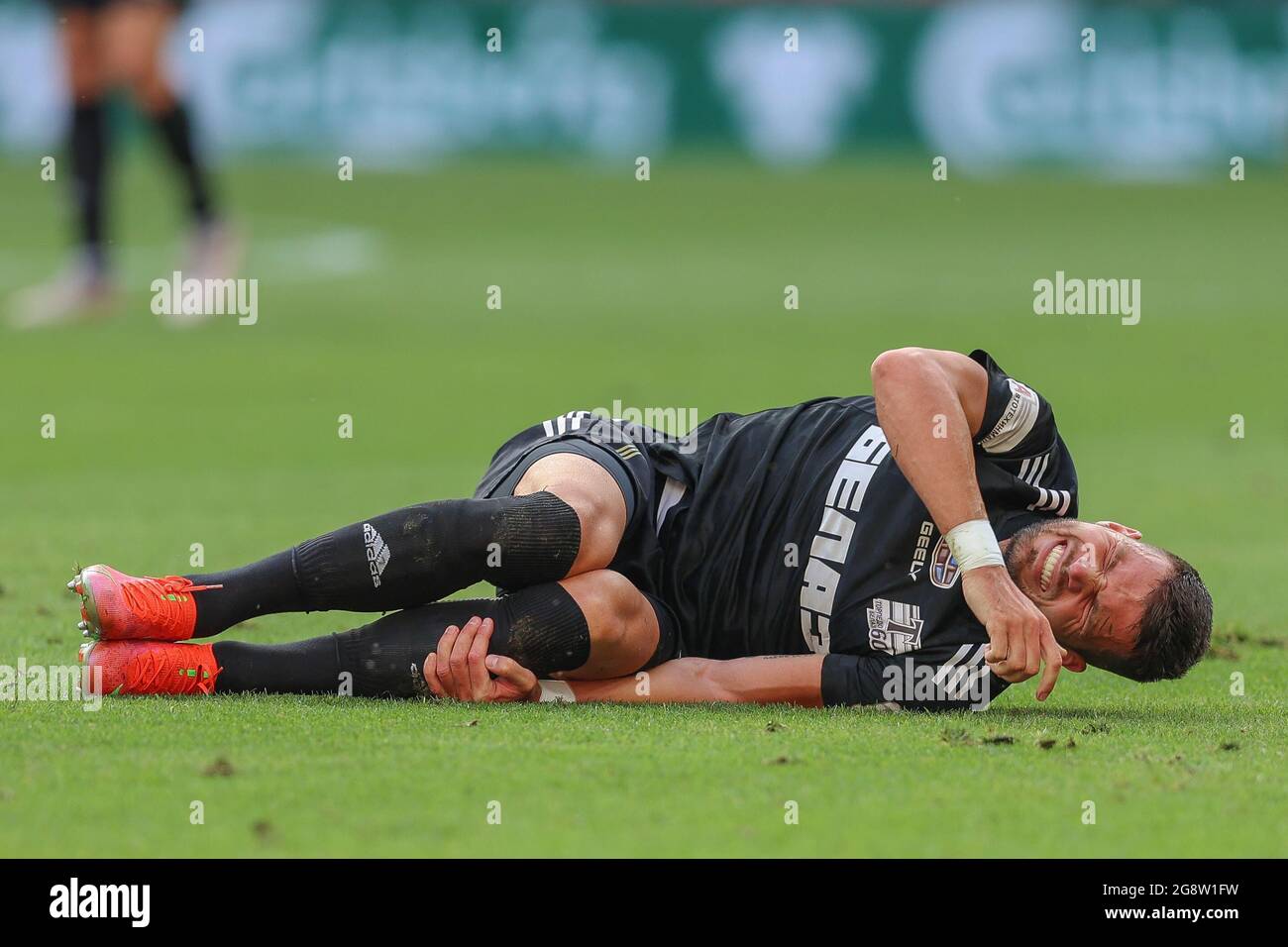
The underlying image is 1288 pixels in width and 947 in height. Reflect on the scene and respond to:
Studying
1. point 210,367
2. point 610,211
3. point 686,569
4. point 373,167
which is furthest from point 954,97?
point 686,569

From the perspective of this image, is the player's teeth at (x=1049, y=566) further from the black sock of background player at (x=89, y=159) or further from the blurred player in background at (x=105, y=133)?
the black sock of background player at (x=89, y=159)

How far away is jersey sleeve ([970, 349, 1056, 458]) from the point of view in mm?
5500

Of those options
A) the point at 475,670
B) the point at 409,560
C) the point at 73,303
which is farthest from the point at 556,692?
the point at 73,303

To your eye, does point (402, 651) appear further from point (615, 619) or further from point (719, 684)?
point (719, 684)

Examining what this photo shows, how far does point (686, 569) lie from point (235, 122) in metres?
22.9

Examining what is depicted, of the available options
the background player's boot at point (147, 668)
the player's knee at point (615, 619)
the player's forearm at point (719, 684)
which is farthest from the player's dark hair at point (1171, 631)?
the background player's boot at point (147, 668)

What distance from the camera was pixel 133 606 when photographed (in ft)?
17.2

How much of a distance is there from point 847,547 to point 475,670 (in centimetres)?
119

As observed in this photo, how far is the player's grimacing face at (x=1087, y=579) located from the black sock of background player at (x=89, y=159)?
1198 cm

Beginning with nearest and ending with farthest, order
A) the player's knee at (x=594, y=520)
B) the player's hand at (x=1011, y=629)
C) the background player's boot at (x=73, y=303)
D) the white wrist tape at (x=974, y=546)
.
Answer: the player's hand at (x=1011, y=629)
the white wrist tape at (x=974, y=546)
the player's knee at (x=594, y=520)
the background player's boot at (x=73, y=303)

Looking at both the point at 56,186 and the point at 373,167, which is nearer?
the point at 56,186

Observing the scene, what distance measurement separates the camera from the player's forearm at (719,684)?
5.44 metres

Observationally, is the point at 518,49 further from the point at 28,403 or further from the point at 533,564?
the point at 533,564
